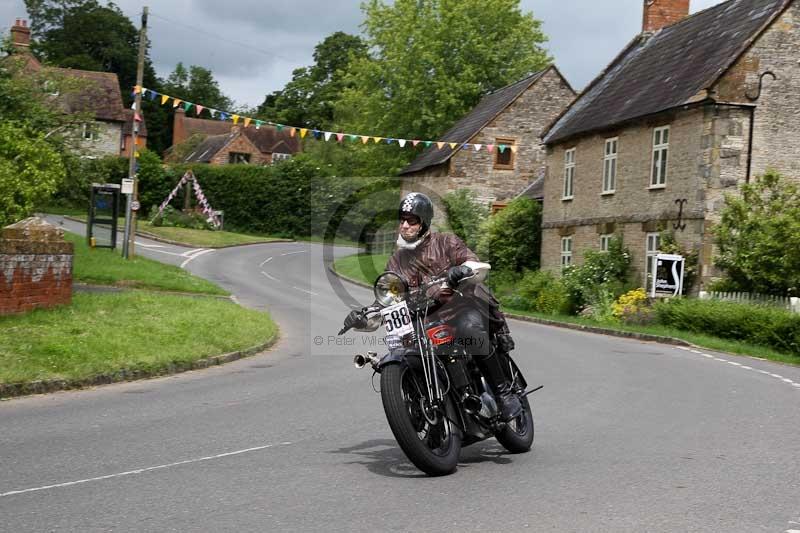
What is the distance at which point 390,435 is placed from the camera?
8594 millimetres

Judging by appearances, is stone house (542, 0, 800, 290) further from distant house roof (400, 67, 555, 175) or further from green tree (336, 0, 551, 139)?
green tree (336, 0, 551, 139)

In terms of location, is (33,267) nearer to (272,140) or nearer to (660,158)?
(660,158)

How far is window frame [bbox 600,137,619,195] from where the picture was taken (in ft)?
105

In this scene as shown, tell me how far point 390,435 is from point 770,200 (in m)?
18.9

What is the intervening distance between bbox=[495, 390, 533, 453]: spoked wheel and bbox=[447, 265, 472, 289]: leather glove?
1421 mm

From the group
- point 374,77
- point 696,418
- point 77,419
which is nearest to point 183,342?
point 77,419

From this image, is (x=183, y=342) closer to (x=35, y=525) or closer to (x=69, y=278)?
(x=69, y=278)

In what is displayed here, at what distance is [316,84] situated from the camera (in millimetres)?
96500

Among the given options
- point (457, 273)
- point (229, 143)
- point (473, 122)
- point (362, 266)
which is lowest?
point (362, 266)

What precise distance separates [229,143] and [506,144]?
4763cm

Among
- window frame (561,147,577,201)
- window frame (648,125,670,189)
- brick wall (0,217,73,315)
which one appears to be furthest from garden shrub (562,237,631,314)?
brick wall (0,217,73,315)

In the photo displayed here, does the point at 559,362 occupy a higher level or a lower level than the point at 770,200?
lower

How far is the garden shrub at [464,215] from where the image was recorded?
147 ft

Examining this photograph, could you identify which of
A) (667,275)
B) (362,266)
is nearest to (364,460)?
(667,275)
